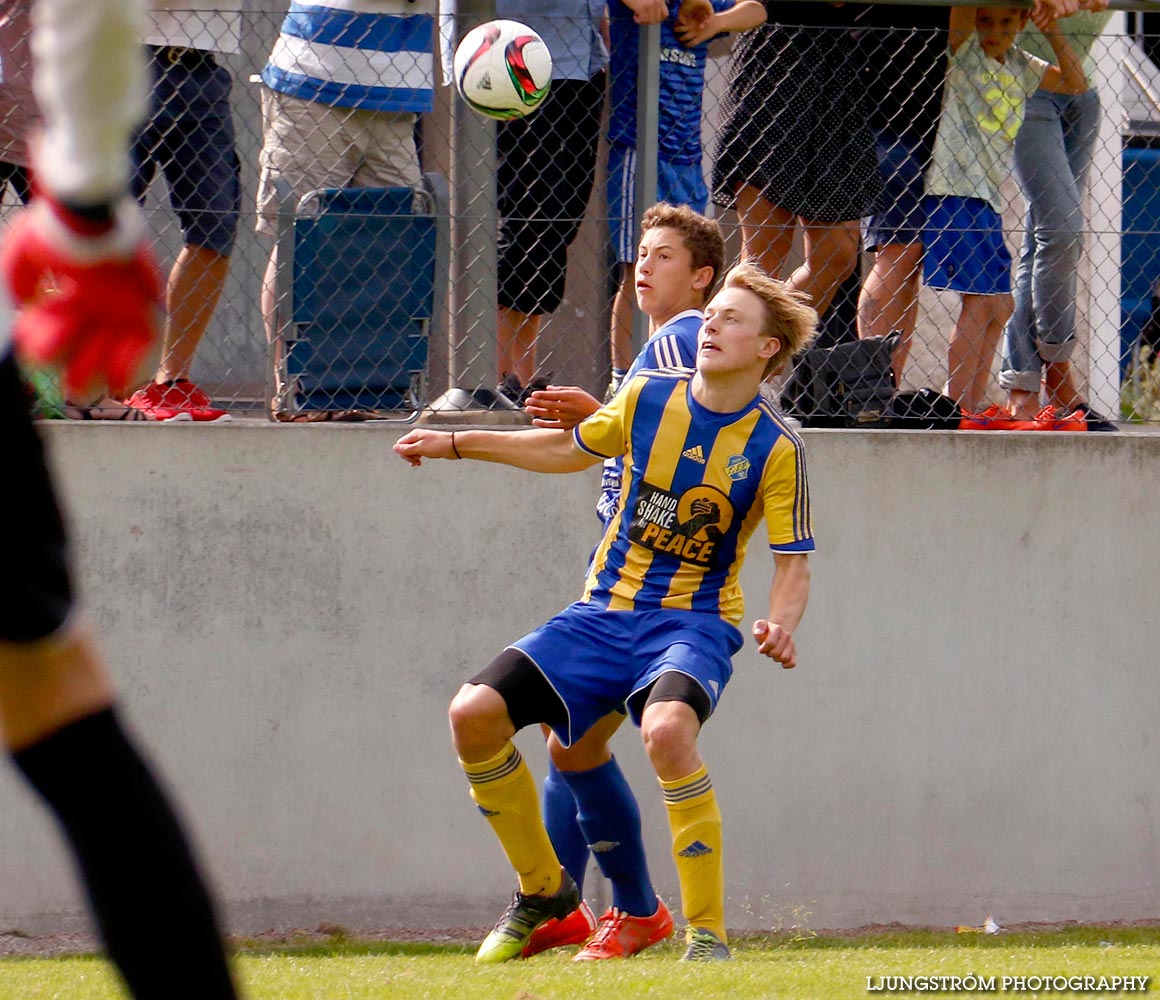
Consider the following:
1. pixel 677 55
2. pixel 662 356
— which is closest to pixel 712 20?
pixel 677 55

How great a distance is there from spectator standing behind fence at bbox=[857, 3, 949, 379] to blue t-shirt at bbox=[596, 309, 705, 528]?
5.02 ft

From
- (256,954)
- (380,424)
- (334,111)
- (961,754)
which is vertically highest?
(334,111)

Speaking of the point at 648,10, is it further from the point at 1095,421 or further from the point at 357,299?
the point at 1095,421

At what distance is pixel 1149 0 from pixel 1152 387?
8.39 ft

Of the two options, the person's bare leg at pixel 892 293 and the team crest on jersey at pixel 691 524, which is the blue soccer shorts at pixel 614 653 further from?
the person's bare leg at pixel 892 293

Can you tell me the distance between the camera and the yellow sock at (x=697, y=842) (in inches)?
181

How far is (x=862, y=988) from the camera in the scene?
411 cm

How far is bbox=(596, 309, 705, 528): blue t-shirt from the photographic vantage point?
16.6 ft

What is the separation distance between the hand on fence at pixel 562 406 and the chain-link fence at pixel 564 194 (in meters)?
1.30

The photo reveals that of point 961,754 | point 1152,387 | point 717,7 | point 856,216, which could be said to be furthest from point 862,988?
point 1152,387

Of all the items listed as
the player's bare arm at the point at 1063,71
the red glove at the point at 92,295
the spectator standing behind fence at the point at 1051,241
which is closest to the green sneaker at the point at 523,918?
the spectator standing behind fence at the point at 1051,241

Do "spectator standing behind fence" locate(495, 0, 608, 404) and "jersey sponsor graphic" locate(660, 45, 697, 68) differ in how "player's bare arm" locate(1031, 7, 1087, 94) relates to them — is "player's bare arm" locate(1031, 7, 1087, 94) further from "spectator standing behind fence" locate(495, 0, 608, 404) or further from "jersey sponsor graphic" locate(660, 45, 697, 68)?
"spectator standing behind fence" locate(495, 0, 608, 404)

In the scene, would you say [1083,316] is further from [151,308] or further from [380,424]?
[151,308]

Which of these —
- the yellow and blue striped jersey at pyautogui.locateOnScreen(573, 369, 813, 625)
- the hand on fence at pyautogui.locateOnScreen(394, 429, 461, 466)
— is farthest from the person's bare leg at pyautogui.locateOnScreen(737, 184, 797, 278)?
the hand on fence at pyautogui.locateOnScreen(394, 429, 461, 466)
